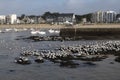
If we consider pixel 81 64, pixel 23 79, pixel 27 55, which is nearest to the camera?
pixel 23 79

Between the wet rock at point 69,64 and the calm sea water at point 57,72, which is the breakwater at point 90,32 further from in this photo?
the wet rock at point 69,64

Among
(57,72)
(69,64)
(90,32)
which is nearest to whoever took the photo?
(57,72)

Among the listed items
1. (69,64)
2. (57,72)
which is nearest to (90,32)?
(69,64)

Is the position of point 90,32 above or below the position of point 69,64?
below

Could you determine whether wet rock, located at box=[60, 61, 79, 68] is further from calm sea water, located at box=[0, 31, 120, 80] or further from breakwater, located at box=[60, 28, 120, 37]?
breakwater, located at box=[60, 28, 120, 37]

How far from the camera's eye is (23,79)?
21812 millimetres

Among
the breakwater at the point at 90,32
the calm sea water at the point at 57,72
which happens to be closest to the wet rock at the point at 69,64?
the calm sea water at the point at 57,72

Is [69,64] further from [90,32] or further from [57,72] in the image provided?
[90,32]

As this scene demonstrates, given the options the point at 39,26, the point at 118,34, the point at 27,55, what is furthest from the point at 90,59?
the point at 39,26

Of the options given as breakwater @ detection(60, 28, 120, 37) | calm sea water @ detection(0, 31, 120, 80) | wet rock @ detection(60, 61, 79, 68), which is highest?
wet rock @ detection(60, 61, 79, 68)

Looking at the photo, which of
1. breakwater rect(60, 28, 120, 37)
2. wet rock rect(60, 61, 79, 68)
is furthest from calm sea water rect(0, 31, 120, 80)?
breakwater rect(60, 28, 120, 37)

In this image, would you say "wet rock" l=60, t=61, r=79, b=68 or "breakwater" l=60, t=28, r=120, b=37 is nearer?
"wet rock" l=60, t=61, r=79, b=68

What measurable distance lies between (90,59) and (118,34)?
1831 inches

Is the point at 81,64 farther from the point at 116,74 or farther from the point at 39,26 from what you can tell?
the point at 39,26
